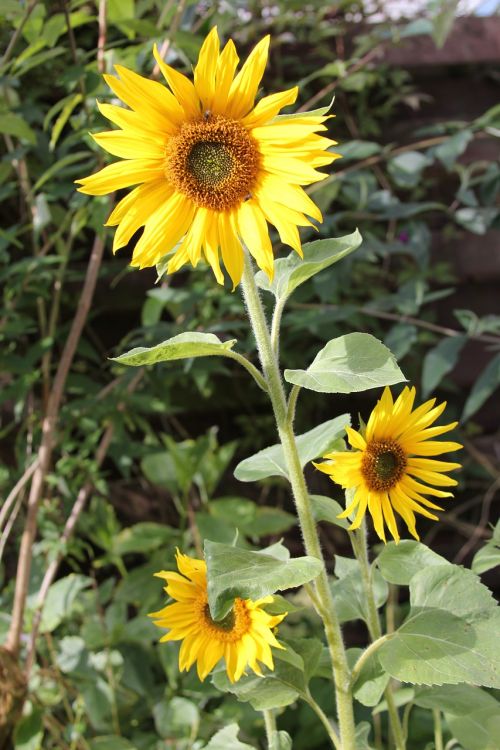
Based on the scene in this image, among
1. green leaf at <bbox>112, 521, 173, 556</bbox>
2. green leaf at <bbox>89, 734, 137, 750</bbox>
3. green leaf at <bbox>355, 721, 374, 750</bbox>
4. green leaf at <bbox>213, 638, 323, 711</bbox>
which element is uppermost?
green leaf at <bbox>213, 638, 323, 711</bbox>

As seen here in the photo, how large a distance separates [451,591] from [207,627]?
21 centimetres

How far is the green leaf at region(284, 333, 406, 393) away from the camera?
1.77 ft

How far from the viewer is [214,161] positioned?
58 cm

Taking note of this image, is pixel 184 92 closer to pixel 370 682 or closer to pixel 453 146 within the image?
pixel 370 682

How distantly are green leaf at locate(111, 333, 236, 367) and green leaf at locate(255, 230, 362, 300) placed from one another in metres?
0.06

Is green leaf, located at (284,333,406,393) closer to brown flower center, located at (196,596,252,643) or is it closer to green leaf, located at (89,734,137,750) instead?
brown flower center, located at (196,596,252,643)

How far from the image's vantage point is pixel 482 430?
1.99m

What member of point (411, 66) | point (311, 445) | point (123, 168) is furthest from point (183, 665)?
point (411, 66)

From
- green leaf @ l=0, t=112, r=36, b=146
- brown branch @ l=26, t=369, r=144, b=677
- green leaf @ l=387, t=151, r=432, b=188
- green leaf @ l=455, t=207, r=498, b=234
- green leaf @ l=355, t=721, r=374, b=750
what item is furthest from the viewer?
green leaf @ l=455, t=207, r=498, b=234

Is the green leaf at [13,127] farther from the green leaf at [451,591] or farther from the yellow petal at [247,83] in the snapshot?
the green leaf at [451,591]

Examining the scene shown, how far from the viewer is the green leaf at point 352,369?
54 centimetres

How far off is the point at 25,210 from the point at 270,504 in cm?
85

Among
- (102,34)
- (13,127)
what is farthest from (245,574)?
(102,34)

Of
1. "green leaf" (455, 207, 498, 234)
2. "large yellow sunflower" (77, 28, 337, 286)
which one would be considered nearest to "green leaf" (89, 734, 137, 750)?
"large yellow sunflower" (77, 28, 337, 286)
